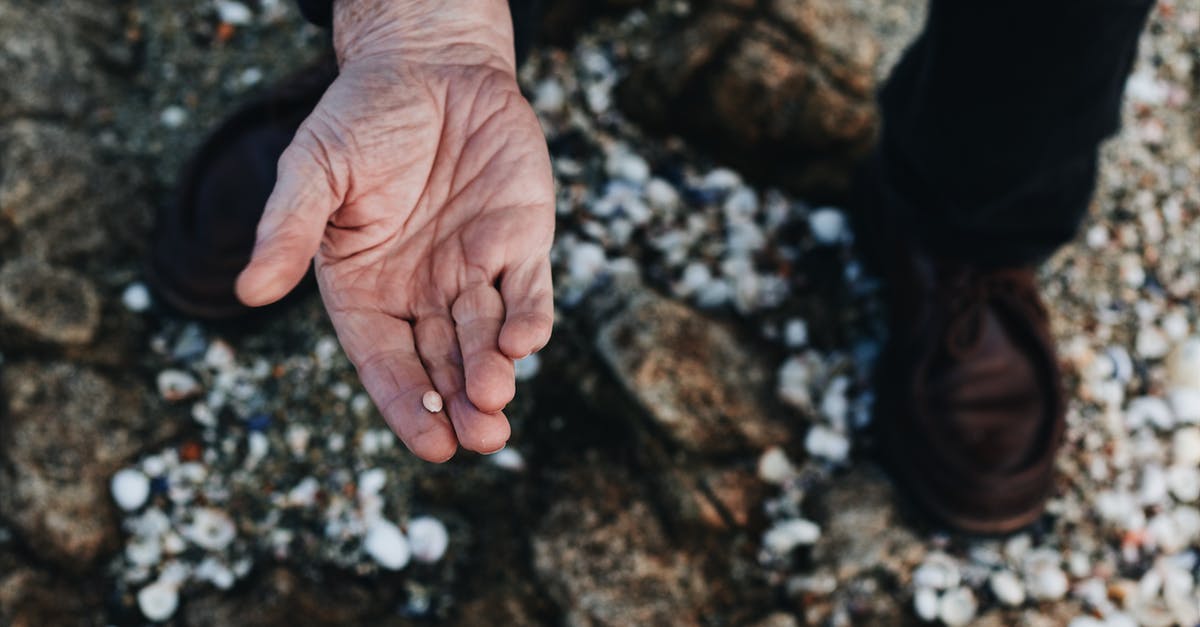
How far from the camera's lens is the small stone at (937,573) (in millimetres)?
2518

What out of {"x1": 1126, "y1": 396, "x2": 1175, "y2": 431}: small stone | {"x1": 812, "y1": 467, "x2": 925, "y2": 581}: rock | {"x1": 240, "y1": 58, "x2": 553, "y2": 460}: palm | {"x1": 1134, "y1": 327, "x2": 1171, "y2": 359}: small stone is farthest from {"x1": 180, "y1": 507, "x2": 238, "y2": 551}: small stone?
{"x1": 1134, "y1": 327, "x2": 1171, "y2": 359}: small stone

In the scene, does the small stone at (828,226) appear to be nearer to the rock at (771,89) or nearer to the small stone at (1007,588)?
the rock at (771,89)

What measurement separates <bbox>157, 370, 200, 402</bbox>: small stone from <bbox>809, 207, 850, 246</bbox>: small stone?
1980mm

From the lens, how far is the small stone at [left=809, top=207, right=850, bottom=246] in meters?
3.06

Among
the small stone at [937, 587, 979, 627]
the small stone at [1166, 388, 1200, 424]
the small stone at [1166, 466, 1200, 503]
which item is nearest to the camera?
the small stone at [937, 587, 979, 627]

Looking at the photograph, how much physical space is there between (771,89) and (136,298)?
209cm

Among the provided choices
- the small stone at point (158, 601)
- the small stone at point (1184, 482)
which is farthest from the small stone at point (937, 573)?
the small stone at point (158, 601)

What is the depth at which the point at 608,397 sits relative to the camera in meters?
2.65

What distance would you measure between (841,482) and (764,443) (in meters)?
0.25

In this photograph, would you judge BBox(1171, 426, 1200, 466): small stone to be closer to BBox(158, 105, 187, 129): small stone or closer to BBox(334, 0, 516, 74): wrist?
BBox(334, 0, 516, 74): wrist

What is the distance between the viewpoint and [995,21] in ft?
6.88

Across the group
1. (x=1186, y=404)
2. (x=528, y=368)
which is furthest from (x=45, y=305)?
(x=1186, y=404)

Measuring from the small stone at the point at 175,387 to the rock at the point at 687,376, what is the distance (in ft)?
3.88

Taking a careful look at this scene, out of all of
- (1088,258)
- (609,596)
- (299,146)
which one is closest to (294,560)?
(609,596)
